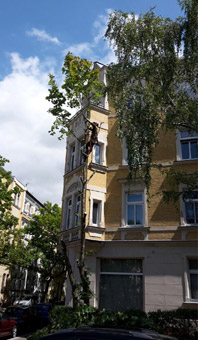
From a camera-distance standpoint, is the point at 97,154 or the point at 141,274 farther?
the point at 97,154

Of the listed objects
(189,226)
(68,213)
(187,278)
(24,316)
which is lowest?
(24,316)

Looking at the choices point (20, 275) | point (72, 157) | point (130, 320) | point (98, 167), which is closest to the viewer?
point (130, 320)

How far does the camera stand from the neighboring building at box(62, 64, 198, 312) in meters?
14.2

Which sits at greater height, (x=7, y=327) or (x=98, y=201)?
(x=98, y=201)

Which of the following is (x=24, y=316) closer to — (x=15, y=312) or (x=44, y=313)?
(x=15, y=312)

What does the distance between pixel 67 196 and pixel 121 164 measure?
397cm

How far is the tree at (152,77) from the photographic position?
38.9 feet

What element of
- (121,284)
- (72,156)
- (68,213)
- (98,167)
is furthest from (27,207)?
(121,284)

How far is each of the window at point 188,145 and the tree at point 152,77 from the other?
3214mm

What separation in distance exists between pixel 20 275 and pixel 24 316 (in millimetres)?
24980

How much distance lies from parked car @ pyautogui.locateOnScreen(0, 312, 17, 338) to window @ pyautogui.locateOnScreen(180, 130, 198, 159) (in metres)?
12.6

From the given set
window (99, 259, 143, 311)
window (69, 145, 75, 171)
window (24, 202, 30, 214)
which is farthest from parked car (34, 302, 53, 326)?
window (24, 202, 30, 214)

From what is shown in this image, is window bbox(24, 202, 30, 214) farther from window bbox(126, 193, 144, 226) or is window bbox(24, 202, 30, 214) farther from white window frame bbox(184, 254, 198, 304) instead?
white window frame bbox(184, 254, 198, 304)

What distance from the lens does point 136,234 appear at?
15.5 m
